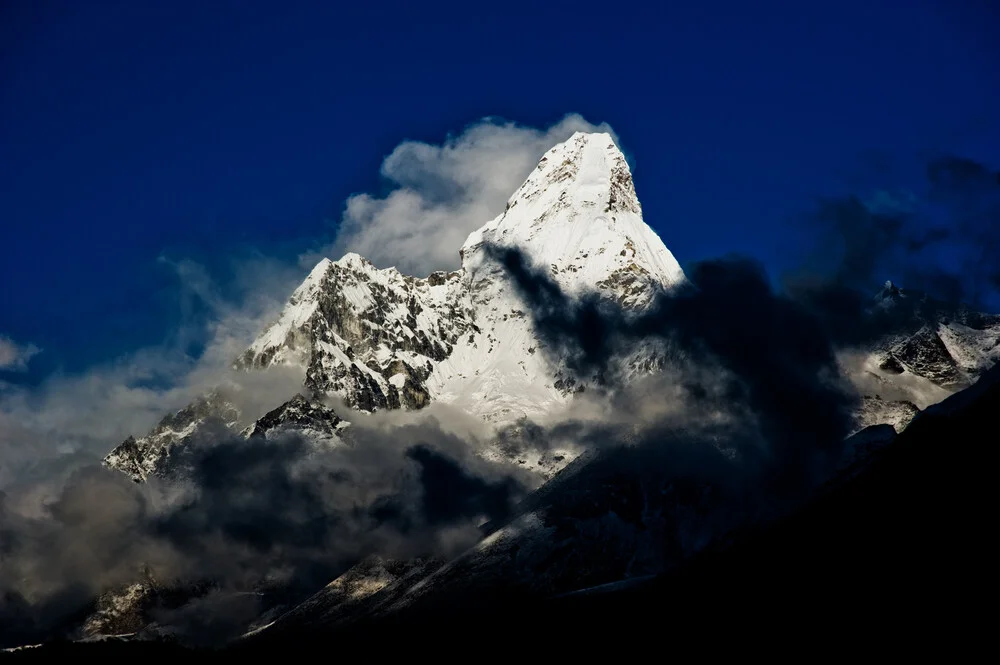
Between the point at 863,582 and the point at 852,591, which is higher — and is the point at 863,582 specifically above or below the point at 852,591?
above

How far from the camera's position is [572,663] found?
174 meters

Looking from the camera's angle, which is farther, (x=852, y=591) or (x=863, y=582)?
(x=863, y=582)

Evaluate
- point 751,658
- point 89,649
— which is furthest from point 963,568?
point 89,649

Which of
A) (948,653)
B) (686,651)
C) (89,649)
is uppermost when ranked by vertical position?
(89,649)

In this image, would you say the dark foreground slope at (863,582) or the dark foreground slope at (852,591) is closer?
the dark foreground slope at (852,591)

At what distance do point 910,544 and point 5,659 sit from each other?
13326cm

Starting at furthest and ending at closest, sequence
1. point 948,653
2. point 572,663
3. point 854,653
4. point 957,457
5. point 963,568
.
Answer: point 957,457 < point 572,663 < point 963,568 < point 854,653 < point 948,653

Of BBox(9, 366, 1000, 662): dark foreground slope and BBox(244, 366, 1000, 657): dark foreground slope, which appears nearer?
BBox(9, 366, 1000, 662): dark foreground slope

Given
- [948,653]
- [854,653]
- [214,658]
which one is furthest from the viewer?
[214,658]

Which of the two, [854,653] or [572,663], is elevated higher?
[572,663]

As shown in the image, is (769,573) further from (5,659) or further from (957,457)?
(5,659)

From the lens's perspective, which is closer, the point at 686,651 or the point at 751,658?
the point at 751,658

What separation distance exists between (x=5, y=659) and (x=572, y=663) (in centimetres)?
A: 8448

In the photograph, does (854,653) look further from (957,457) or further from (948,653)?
(957,457)
